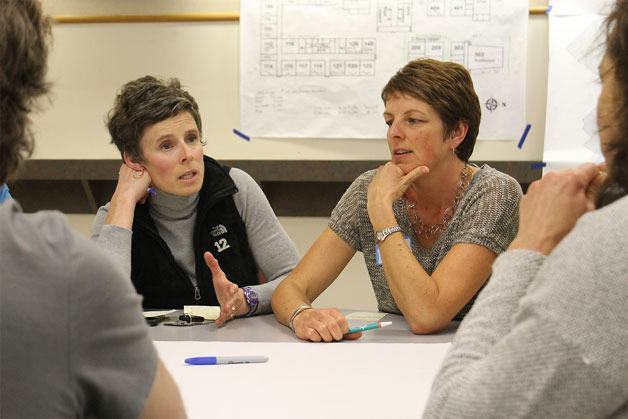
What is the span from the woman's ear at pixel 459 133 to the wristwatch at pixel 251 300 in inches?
28.5

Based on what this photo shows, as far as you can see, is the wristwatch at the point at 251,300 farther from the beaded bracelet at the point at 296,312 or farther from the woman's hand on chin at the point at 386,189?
the woman's hand on chin at the point at 386,189

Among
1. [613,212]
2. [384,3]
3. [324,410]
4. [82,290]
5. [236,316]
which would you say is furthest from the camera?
[384,3]

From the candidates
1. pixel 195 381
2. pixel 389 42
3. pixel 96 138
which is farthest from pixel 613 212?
pixel 96 138

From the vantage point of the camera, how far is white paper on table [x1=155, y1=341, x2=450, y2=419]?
1281mm

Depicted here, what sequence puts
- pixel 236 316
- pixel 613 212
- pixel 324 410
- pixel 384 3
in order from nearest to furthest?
pixel 613 212 → pixel 324 410 → pixel 236 316 → pixel 384 3

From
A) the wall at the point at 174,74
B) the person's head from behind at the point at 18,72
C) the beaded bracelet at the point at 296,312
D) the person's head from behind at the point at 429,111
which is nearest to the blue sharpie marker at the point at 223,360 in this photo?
the beaded bracelet at the point at 296,312

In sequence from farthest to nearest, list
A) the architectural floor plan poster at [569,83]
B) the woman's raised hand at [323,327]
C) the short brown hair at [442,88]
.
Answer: the architectural floor plan poster at [569,83] → the short brown hair at [442,88] → the woman's raised hand at [323,327]

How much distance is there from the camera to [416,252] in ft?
7.16

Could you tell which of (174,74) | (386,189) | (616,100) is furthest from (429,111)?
(174,74)

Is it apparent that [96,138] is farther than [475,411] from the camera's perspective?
Yes

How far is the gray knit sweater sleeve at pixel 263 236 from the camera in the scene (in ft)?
7.89

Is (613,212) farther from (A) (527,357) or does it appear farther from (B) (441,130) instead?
(B) (441,130)

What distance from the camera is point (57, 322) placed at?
71cm

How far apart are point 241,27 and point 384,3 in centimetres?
59
